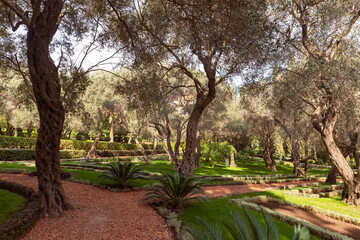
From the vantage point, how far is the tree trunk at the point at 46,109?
5.93m

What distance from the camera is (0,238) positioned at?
159 inches

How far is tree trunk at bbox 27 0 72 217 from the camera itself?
593cm

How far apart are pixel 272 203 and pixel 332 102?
554cm

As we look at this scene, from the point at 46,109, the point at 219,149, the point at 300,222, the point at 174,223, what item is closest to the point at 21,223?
the point at 46,109

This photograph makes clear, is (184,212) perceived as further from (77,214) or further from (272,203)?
(272,203)

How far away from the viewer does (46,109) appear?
6094mm

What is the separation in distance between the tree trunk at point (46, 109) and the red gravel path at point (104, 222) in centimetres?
59

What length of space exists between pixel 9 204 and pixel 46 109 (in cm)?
300

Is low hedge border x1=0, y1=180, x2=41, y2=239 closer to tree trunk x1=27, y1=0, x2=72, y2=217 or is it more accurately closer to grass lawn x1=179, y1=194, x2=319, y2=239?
tree trunk x1=27, y1=0, x2=72, y2=217

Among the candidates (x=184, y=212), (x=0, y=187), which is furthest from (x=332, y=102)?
(x=0, y=187)

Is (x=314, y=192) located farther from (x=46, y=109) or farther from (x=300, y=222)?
A: (x=46, y=109)

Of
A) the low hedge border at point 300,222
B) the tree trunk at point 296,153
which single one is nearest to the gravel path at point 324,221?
the low hedge border at point 300,222

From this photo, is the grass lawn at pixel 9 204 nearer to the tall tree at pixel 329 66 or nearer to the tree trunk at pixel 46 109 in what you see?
the tree trunk at pixel 46 109

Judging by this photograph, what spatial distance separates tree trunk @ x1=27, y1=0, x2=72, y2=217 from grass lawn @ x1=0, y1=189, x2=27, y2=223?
0.72 meters
